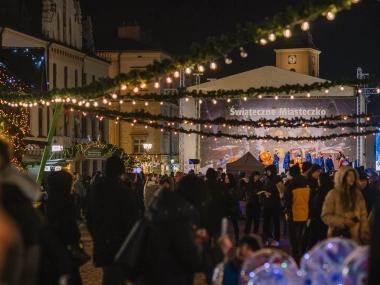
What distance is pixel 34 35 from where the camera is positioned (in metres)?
51.8

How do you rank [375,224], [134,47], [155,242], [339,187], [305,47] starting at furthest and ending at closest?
[305,47], [134,47], [339,187], [155,242], [375,224]

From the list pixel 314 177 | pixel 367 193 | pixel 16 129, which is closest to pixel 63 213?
pixel 367 193

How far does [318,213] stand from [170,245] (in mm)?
8078

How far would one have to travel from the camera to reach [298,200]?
641 inches

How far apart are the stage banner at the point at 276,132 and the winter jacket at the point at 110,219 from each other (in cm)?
4059

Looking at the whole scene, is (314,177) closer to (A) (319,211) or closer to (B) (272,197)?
(A) (319,211)

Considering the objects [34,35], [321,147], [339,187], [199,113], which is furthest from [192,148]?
[339,187]

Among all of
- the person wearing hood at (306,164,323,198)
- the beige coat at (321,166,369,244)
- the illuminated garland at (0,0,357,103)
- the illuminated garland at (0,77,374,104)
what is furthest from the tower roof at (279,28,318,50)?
the beige coat at (321,166,369,244)

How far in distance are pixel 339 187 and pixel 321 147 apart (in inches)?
1591

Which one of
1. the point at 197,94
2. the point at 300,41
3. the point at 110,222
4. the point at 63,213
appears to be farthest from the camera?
the point at 300,41

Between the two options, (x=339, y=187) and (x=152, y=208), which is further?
(x=339, y=187)

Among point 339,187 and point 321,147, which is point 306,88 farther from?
point 321,147

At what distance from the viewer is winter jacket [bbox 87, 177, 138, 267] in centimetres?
1014

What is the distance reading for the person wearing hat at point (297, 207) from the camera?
1628cm
